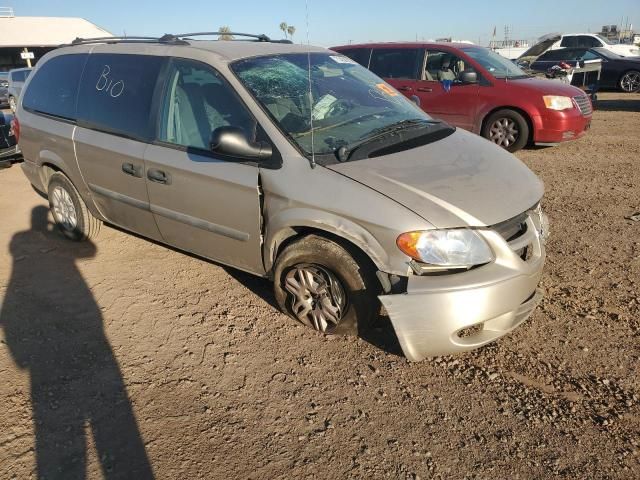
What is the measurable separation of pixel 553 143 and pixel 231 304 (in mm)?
6175

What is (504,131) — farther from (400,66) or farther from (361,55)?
(361,55)

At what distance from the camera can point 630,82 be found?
14797 mm

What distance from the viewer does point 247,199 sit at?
3.22 metres

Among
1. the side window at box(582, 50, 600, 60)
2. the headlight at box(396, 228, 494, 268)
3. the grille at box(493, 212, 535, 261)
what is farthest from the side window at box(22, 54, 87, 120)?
the side window at box(582, 50, 600, 60)

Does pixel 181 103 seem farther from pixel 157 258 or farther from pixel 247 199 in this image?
pixel 157 258

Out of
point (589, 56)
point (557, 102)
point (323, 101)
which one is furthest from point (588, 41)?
point (323, 101)

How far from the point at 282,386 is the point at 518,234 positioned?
1.60m

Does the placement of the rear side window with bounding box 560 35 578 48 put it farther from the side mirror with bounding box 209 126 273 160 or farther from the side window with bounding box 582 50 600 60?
the side mirror with bounding box 209 126 273 160

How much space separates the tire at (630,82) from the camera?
1463 centimetres

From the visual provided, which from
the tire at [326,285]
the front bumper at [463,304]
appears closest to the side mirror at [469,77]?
the front bumper at [463,304]

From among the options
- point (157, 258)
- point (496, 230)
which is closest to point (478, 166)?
point (496, 230)

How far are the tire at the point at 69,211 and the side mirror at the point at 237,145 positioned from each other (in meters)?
2.27

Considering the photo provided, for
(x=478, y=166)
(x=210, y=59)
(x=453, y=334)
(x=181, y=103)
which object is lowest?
(x=453, y=334)

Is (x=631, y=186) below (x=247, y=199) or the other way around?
below
